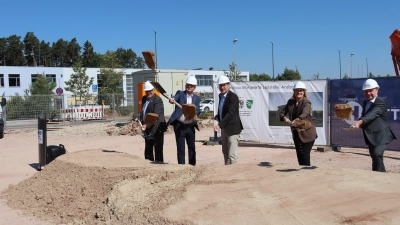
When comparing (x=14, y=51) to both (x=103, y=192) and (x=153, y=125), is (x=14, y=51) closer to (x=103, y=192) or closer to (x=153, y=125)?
(x=153, y=125)

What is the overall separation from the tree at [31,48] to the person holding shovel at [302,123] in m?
81.3

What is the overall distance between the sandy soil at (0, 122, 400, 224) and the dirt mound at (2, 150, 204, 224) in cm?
1

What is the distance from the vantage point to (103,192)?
245 inches

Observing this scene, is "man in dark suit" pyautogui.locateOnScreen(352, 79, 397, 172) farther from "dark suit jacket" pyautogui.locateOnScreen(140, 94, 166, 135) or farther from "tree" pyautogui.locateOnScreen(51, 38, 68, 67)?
"tree" pyautogui.locateOnScreen(51, 38, 68, 67)

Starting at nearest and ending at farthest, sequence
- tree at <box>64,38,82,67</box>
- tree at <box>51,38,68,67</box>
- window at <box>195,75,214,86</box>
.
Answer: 1. window at <box>195,75,214,86</box>
2. tree at <box>51,38,68,67</box>
3. tree at <box>64,38,82,67</box>

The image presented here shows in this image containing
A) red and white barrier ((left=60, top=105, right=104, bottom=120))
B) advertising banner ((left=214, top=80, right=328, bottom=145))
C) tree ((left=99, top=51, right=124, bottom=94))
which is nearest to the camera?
advertising banner ((left=214, top=80, right=328, bottom=145))

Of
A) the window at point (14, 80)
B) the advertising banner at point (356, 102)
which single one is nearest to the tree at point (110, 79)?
the window at point (14, 80)

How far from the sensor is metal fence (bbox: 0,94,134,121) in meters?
25.1

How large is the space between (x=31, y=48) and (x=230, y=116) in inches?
3234

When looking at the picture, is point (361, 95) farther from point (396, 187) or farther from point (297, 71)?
point (297, 71)

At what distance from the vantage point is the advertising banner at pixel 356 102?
33.6ft

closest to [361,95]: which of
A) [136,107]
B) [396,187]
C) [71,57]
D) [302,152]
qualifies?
[302,152]

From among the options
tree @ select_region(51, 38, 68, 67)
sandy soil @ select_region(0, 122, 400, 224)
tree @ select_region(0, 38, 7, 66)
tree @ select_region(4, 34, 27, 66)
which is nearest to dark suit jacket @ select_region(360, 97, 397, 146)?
sandy soil @ select_region(0, 122, 400, 224)

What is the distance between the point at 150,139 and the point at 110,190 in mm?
2142
